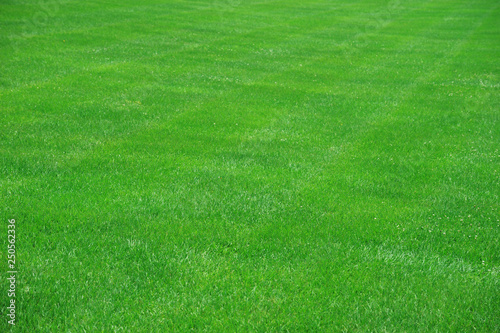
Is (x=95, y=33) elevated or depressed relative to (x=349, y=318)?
elevated

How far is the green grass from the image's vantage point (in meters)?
5.67

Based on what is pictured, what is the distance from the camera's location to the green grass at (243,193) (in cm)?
567

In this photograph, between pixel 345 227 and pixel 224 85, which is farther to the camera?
pixel 224 85

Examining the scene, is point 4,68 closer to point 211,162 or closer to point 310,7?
point 211,162

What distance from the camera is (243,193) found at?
8.63 metres

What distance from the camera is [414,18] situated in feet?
129

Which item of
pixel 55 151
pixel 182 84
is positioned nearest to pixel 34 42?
pixel 182 84

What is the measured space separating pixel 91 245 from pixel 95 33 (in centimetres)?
Answer: 1957

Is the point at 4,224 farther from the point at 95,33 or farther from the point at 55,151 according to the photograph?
the point at 95,33

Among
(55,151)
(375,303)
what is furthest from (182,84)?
(375,303)

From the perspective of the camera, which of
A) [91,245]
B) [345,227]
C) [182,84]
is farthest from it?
[182,84]

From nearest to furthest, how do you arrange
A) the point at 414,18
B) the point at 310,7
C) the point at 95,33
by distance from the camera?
1. the point at 95,33
2. the point at 414,18
3. the point at 310,7

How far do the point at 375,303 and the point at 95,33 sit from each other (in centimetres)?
2171

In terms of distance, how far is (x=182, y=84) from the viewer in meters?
16.5
